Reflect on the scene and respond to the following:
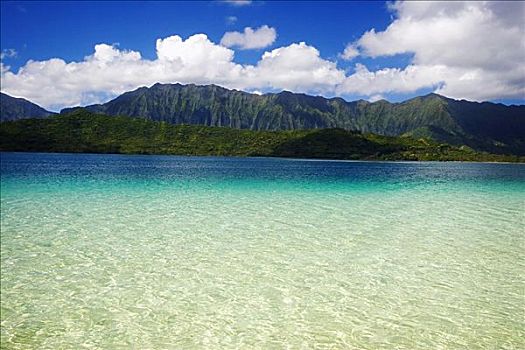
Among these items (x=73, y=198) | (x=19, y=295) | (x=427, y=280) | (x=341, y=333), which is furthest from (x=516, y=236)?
(x=73, y=198)

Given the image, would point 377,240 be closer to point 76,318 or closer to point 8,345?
point 76,318

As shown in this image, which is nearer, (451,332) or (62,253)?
(451,332)

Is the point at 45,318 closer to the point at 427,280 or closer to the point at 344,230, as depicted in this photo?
the point at 427,280

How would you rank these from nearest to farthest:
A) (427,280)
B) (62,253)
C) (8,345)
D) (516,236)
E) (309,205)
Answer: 1. (8,345)
2. (427,280)
3. (62,253)
4. (516,236)
5. (309,205)

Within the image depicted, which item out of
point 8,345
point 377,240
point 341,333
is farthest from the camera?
point 377,240

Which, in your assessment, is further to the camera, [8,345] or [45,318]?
[45,318]

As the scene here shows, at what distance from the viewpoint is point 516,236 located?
19.6 metres

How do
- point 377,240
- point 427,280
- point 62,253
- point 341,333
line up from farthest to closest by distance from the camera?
Answer: point 377,240, point 62,253, point 427,280, point 341,333

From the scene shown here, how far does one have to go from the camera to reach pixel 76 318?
367 inches

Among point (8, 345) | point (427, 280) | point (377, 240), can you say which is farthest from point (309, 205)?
point (8, 345)

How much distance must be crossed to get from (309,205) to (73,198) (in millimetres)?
18165

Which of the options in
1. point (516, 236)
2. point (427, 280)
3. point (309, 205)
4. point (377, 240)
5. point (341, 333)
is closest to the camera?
point (341, 333)

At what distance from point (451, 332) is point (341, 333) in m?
2.47

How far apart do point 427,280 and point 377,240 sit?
563 cm
